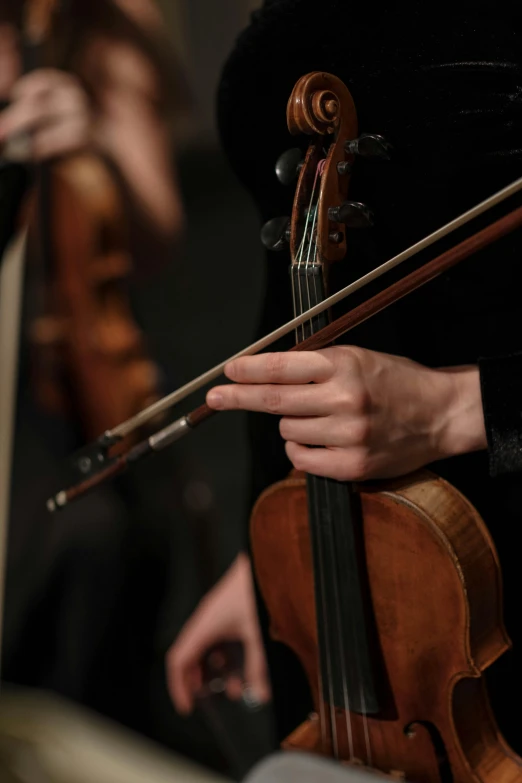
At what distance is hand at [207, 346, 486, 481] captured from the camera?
1.84ft

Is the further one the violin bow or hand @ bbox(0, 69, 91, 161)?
hand @ bbox(0, 69, 91, 161)

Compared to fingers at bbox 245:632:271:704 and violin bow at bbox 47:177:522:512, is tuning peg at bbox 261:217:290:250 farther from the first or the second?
fingers at bbox 245:632:271:704

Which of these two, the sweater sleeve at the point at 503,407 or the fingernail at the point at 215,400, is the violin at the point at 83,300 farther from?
the sweater sleeve at the point at 503,407

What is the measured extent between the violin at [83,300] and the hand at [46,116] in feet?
0.12

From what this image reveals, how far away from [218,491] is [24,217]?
0.74m

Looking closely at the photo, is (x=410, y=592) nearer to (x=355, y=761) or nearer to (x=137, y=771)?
(x=355, y=761)

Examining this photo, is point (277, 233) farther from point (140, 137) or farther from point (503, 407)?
point (140, 137)

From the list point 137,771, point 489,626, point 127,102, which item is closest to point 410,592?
point 489,626

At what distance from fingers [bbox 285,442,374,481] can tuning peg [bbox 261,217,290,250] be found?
0.47 feet

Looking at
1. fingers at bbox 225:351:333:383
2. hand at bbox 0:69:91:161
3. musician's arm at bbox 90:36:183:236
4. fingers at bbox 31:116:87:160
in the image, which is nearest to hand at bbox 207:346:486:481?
fingers at bbox 225:351:333:383

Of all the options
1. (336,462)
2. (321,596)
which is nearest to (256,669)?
(321,596)

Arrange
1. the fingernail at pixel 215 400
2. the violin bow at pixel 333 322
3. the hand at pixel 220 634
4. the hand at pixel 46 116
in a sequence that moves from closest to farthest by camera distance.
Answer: the violin bow at pixel 333 322 < the fingernail at pixel 215 400 < the hand at pixel 220 634 < the hand at pixel 46 116

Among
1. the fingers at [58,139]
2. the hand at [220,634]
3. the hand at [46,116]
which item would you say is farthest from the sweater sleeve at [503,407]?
the fingers at [58,139]

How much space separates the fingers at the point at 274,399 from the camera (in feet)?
1.86
